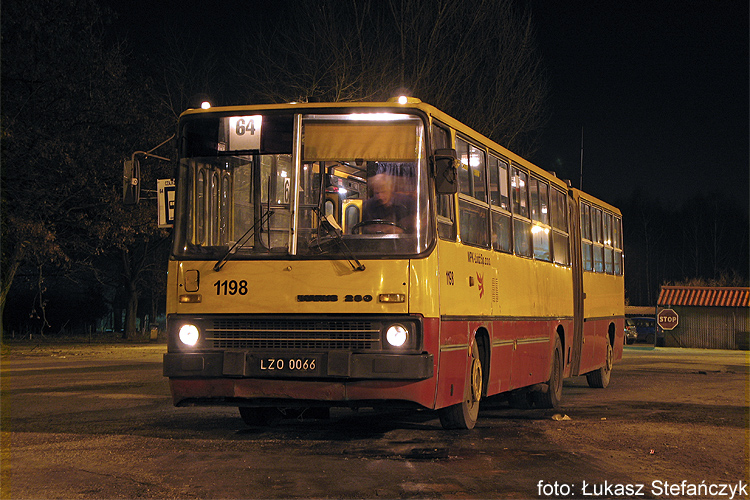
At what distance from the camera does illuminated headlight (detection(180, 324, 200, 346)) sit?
10.1 meters

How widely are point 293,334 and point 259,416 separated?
262cm

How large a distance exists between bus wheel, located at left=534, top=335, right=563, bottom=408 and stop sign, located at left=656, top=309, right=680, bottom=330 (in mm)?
28621

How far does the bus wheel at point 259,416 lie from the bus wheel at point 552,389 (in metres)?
4.64

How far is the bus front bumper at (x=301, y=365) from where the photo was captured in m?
9.47

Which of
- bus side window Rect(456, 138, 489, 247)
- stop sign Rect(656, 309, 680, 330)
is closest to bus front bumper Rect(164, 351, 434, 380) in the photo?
bus side window Rect(456, 138, 489, 247)

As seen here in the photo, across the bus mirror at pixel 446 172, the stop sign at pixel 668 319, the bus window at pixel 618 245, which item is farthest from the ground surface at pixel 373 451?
the stop sign at pixel 668 319

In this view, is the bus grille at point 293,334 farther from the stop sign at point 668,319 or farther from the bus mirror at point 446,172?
the stop sign at point 668,319

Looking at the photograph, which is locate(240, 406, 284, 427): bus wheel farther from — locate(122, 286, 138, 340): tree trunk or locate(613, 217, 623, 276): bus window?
locate(122, 286, 138, 340): tree trunk

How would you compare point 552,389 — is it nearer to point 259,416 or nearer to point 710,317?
point 259,416

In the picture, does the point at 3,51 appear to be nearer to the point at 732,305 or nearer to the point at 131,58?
the point at 131,58

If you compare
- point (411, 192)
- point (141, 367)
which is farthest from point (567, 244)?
point (141, 367)

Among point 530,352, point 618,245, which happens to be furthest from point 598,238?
point 530,352

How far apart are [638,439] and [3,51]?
78.1ft

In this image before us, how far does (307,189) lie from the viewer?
9.89 m
